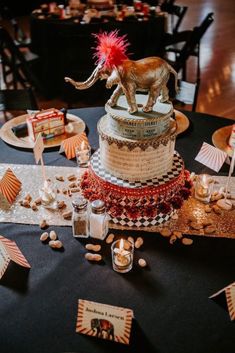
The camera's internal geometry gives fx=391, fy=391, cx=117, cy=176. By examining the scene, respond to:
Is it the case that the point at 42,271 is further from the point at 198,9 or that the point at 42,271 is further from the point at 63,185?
the point at 198,9

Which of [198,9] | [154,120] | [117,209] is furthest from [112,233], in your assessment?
[198,9]

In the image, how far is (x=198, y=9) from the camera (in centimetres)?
925

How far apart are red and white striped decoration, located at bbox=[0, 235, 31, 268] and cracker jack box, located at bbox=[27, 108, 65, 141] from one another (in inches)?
31.1

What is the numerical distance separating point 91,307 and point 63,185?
767mm

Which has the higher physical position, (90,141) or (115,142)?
(115,142)

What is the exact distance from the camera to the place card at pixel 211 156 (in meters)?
1.77

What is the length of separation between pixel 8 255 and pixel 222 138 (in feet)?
4.13

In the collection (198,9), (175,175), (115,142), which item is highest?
(115,142)

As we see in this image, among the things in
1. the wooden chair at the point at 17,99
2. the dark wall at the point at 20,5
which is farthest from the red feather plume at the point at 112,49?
the dark wall at the point at 20,5

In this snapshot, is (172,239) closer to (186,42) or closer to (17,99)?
(17,99)

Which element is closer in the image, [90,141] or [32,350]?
[32,350]

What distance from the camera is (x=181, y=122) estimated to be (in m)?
2.20

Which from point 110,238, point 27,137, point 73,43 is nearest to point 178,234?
point 110,238

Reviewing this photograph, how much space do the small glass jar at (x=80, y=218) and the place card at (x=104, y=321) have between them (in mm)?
373
